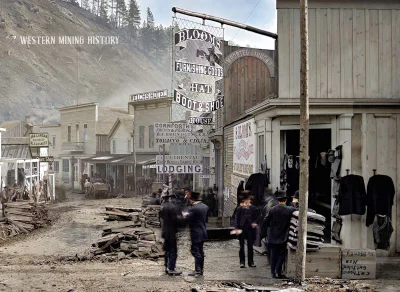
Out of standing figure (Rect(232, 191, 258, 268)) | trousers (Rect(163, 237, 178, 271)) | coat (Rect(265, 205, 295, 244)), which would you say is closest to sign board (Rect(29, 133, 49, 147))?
trousers (Rect(163, 237, 178, 271))

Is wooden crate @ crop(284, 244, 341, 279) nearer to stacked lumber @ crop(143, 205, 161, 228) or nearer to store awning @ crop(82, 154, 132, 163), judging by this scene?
stacked lumber @ crop(143, 205, 161, 228)

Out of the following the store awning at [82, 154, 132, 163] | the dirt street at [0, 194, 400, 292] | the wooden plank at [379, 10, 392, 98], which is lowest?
the dirt street at [0, 194, 400, 292]

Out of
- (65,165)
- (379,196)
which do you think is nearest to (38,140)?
(65,165)

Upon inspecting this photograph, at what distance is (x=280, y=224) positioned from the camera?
1086cm

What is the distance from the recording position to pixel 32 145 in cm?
4041

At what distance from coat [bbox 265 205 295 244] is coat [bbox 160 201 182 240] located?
6.82ft

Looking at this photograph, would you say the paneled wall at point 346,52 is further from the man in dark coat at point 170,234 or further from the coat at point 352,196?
the man in dark coat at point 170,234

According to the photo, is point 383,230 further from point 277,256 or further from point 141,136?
point 141,136

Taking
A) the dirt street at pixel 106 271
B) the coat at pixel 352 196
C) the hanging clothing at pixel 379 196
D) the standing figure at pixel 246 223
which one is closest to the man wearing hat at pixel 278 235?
the dirt street at pixel 106 271

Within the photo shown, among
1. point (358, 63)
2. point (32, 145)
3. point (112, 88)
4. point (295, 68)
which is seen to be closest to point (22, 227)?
point (295, 68)

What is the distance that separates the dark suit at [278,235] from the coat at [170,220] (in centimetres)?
208

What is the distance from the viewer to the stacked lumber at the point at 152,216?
19.8m

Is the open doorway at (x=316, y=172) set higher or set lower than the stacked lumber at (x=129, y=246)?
higher

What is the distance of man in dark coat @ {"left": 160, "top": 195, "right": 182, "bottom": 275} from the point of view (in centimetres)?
1127
